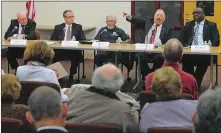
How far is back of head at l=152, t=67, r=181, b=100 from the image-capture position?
10.2 feet

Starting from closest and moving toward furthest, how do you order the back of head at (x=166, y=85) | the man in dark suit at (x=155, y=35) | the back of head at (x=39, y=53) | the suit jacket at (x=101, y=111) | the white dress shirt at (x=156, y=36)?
the suit jacket at (x=101, y=111) → the back of head at (x=166, y=85) → the back of head at (x=39, y=53) → the man in dark suit at (x=155, y=35) → the white dress shirt at (x=156, y=36)

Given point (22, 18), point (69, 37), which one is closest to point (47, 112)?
point (69, 37)

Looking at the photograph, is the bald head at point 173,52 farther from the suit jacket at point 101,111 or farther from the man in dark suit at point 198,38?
the man in dark suit at point 198,38

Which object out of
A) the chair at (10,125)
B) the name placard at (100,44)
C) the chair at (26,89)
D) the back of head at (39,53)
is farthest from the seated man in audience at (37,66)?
the name placard at (100,44)

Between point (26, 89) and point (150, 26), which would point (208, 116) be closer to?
point (26, 89)

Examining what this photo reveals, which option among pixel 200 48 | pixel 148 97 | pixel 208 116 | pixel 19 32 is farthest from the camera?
pixel 19 32

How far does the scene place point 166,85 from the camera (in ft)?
10.3

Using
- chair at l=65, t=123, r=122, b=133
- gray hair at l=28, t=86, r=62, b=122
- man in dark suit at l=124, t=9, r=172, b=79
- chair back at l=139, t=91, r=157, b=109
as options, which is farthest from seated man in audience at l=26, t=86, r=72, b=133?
man in dark suit at l=124, t=9, r=172, b=79

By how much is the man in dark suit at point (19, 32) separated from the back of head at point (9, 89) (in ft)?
14.9

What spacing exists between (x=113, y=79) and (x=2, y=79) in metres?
0.76

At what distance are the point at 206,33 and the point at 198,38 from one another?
15cm

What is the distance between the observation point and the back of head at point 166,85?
3115 millimetres

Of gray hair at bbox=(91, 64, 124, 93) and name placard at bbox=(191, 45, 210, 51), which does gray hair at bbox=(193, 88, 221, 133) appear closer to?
gray hair at bbox=(91, 64, 124, 93)

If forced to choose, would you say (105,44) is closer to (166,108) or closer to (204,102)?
(166,108)
